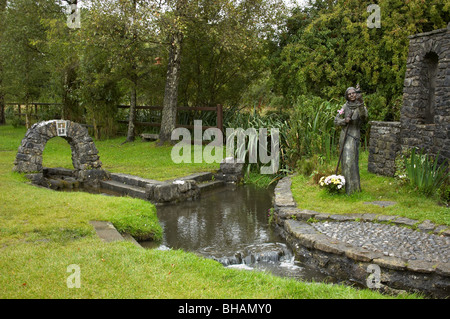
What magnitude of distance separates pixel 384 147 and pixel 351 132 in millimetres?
2220

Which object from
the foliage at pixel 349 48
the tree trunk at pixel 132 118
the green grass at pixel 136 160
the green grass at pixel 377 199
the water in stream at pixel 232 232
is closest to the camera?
the water in stream at pixel 232 232

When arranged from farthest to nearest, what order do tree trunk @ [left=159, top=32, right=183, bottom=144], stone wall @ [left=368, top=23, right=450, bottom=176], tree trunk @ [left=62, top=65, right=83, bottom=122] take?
1. tree trunk @ [left=62, top=65, right=83, bottom=122]
2. tree trunk @ [left=159, top=32, right=183, bottom=144]
3. stone wall @ [left=368, top=23, right=450, bottom=176]

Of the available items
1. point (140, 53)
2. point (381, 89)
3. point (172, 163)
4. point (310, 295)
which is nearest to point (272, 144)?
point (172, 163)

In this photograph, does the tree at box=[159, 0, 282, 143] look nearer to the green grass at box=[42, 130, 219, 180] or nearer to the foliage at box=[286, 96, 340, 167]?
the green grass at box=[42, 130, 219, 180]

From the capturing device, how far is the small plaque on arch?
9921 mm

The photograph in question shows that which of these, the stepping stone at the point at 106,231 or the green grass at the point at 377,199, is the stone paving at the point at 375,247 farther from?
the stepping stone at the point at 106,231

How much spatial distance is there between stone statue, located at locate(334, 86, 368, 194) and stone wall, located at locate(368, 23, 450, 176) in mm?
1668

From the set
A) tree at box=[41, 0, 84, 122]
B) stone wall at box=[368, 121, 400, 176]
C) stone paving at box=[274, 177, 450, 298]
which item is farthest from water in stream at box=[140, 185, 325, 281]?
tree at box=[41, 0, 84, 122]

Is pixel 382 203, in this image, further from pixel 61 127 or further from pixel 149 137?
pixel 149 137

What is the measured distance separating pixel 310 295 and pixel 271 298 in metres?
0.36

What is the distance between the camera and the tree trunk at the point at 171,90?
552 inches

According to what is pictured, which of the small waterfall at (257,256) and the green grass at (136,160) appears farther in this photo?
the green grass at (136,160)

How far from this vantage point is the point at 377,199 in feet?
24.5

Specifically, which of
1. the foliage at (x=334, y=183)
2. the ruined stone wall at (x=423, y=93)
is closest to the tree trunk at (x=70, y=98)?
the foliage at (x=334, y=183)
